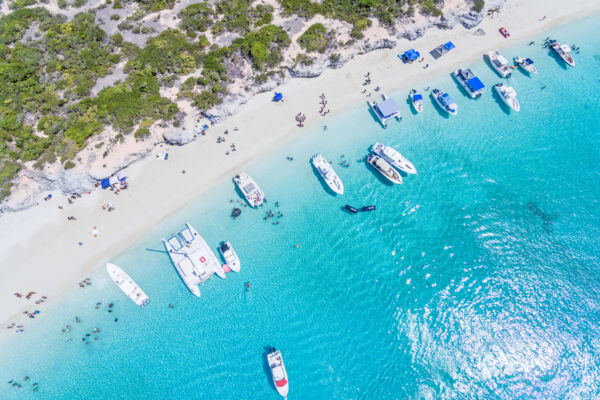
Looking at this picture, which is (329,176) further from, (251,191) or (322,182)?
(251,191)

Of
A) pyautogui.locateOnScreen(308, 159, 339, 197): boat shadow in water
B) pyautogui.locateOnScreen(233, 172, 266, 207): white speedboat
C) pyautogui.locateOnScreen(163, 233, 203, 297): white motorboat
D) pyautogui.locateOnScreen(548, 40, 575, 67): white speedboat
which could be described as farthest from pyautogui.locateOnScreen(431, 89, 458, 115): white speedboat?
pyautogui.locateOnScreen(163, 233, 203, 297): white motorboat

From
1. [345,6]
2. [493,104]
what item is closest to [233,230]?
[345,6]

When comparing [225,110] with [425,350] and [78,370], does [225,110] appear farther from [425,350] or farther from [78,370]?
[425,350]

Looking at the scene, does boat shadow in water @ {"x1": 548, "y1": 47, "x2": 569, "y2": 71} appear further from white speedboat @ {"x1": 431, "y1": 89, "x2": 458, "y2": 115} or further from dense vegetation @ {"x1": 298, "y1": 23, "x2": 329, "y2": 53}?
dense vegetation @ {"x1": 298, "y1": 23, "x2": 329, "y2": 53}

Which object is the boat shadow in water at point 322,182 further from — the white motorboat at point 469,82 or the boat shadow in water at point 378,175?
the white motorboat at point 469,82

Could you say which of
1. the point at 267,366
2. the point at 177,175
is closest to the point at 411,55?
the point at 177,175

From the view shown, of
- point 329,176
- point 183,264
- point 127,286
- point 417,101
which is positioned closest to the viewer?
point 127,286

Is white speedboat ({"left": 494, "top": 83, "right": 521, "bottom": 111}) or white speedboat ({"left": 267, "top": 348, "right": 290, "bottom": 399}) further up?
white speedboat ({"left": 494, "top": 83, "right": 521, "bottom": 111})
